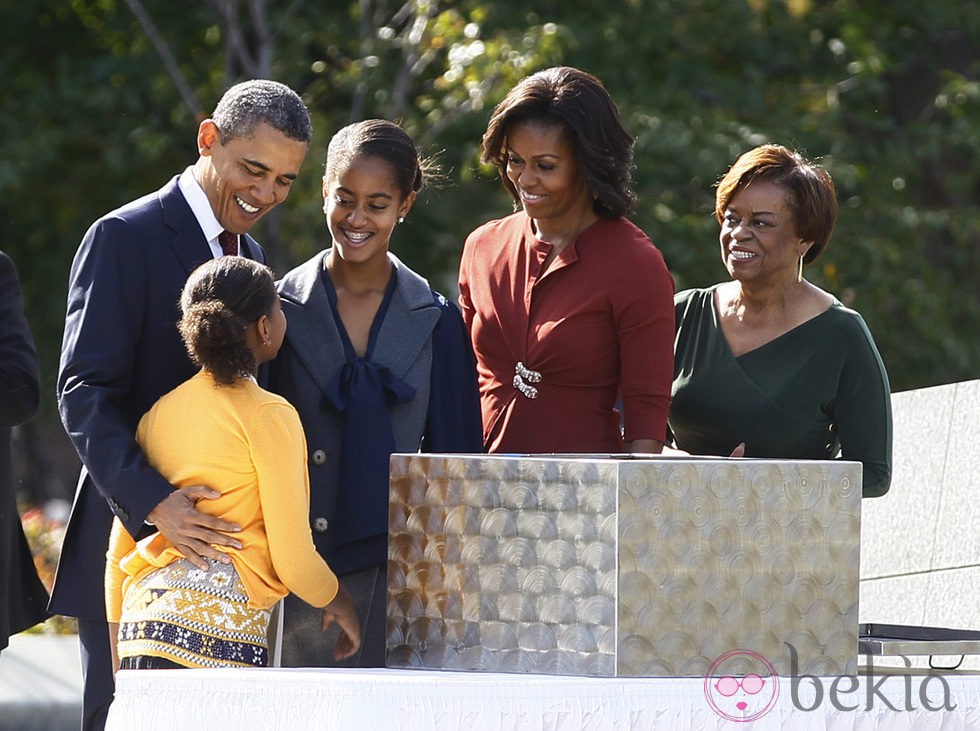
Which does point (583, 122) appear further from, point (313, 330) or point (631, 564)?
point (631, 564)

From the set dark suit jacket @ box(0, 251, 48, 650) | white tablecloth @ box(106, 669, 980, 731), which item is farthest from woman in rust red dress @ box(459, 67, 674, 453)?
dark suit jacket @ box(0, 251, 48, 650)

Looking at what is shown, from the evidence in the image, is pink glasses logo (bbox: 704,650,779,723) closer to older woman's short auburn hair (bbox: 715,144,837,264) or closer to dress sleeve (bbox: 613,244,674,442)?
dress sleeve (bbox: 613,244,674,442)

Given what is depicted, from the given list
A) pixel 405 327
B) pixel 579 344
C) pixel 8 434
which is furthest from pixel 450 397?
pixel 8 434

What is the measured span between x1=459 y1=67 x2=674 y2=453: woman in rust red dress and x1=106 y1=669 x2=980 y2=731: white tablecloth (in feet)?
2.70

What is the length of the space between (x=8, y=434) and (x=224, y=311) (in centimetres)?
96

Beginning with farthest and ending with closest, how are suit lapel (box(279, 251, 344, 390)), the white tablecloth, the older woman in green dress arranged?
1. the older woman in green dress
2. suit lapel (box(279, 251, 344, 390))
3. the white tablecloth

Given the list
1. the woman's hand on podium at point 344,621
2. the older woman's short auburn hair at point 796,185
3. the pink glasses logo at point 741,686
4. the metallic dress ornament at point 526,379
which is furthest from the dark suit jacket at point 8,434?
the pink glasses logo at point 741,686

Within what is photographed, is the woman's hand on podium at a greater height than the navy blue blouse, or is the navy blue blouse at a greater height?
the navy blue blouse

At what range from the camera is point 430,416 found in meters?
2.85

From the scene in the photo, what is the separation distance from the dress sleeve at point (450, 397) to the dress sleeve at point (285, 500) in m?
0.39

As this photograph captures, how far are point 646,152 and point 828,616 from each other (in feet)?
21.4

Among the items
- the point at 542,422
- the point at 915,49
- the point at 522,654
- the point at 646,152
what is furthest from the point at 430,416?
the point at 915,49

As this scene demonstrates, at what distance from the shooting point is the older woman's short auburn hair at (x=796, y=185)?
3078 mm

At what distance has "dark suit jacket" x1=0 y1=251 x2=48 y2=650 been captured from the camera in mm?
3121
